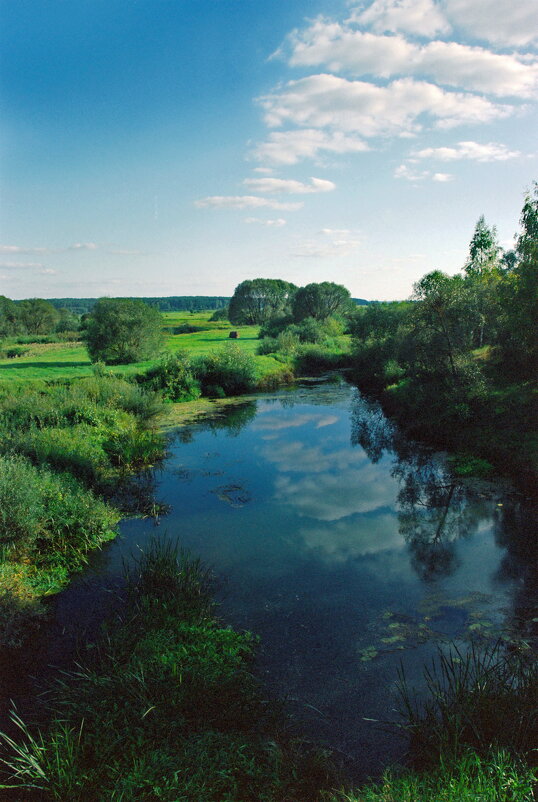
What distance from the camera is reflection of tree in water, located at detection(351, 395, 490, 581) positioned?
36.6 ft

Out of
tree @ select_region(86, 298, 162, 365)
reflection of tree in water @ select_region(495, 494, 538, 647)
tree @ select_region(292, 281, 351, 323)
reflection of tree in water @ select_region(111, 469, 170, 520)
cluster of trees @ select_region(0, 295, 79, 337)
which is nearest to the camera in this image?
reflection of tree in water @ select_region(495, 494, 538, 647)

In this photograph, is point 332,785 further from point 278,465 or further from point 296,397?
point 296,397

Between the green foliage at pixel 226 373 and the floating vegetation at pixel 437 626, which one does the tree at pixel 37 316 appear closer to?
the green foliage at pixel 226 373

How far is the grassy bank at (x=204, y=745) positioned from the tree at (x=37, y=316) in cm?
9638

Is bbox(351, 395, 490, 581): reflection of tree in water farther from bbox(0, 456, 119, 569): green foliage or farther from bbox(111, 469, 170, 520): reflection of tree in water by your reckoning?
bbox(0, 456, 119, 569): green foliage

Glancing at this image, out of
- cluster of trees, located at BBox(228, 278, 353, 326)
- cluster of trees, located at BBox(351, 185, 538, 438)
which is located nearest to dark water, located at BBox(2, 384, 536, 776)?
cluster of trees, located at BBox(351, 185, 538, 438)

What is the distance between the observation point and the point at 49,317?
92.9 meters

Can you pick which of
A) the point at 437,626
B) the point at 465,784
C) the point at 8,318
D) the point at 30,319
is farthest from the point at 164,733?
the point at 30,319

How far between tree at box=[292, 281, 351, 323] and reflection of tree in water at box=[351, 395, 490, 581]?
190ft

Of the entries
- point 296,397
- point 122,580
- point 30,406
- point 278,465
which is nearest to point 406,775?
point 122,580

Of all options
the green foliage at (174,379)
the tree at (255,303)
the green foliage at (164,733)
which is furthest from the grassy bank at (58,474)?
the tree at (255,303)

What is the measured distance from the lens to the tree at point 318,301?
254 feet

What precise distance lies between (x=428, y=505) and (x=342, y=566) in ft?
16.8

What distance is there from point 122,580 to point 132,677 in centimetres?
419
